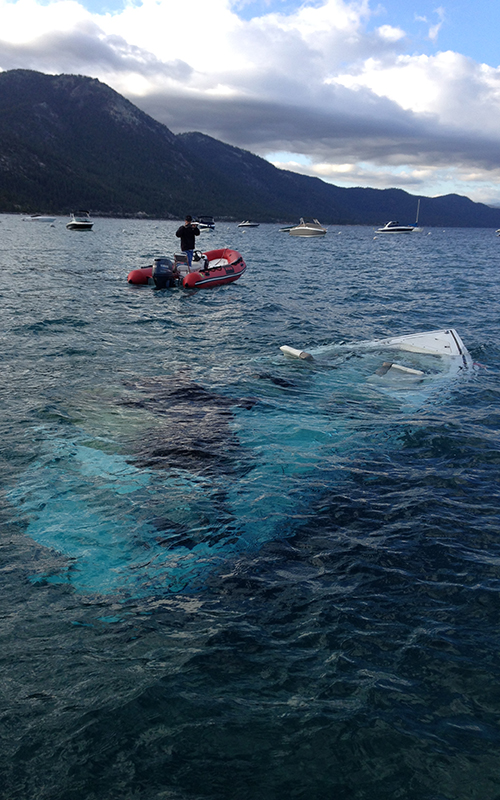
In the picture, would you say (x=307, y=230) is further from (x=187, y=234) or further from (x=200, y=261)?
(x=187, y=234)

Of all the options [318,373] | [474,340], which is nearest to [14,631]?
[318,373]

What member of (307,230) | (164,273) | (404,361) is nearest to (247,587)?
(404,361)

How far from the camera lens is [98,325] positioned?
15945mm

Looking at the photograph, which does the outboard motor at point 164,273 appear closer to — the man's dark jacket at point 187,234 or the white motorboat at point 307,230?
the man's dark jacket at point 187,234

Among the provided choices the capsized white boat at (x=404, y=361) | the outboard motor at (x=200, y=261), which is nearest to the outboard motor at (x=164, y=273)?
the outboard motor at (x=200, y=261)

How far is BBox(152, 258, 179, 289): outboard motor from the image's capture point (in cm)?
2262

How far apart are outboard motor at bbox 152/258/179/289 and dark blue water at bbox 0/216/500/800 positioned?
12.7 m

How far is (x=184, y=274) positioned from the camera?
23.2 meters

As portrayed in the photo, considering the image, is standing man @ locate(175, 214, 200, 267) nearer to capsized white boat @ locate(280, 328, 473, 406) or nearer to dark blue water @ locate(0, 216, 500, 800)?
capsized white boat @ locate(280, 328, 473, 406)

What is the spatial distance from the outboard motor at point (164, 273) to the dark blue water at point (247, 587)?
12.7m

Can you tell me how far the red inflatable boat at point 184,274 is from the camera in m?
22.7

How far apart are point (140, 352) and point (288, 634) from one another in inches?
396

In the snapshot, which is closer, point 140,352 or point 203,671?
point 203,671

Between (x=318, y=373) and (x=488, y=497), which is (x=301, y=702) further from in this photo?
(x=318, y=373)
